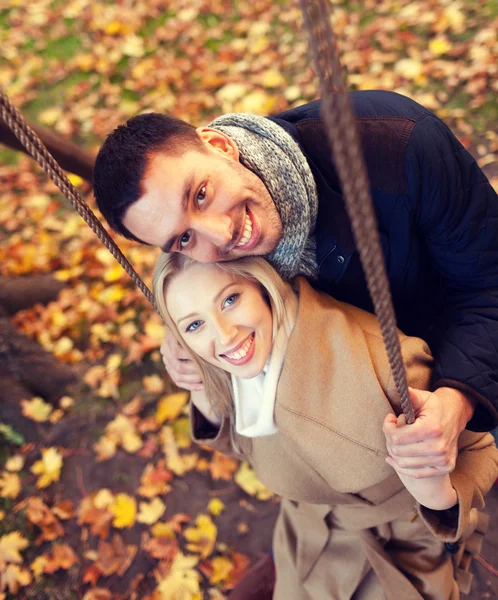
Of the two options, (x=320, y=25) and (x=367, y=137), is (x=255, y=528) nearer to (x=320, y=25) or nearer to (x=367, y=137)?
(x=367, y=137)

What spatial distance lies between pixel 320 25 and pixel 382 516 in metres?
1.45

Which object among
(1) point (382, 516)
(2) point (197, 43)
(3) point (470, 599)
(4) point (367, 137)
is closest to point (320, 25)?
(4) point (367, 137)

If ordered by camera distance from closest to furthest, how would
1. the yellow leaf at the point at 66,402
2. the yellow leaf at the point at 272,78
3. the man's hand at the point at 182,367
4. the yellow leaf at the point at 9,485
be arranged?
the man's hand at the point at 182,367
the yellow leaf at the point at 9,485
the yellow leaf at the point at 66,402
the yellow leaf at the point at 272,78

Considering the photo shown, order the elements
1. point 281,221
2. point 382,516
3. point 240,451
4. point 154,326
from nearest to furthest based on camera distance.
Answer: point 281,221, point 382,516, point 240,451, point 154,326

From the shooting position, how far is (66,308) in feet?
10.5

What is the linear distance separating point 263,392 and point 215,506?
118 centimetres

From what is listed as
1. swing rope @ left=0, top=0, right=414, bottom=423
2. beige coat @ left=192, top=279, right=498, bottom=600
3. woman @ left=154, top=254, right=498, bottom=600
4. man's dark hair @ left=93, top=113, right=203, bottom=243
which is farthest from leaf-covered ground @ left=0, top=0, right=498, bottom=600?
swing rope @ left=0, top=0, right=414, bottom=423

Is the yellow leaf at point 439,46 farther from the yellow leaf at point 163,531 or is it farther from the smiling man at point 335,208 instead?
the yellow leaf at point 163,531

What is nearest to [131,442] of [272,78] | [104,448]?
[104,448]

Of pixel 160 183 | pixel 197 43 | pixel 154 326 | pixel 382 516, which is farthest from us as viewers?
pixel 197 43

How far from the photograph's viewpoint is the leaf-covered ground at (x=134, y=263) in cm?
237

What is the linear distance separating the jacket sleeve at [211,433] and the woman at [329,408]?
152 mm

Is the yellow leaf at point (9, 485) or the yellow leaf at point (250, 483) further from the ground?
the yellow leaf at point (9, 485)

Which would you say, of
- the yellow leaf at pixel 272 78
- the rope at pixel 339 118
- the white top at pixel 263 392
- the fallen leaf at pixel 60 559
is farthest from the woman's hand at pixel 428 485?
the yellow leaf at pixel 272 78
